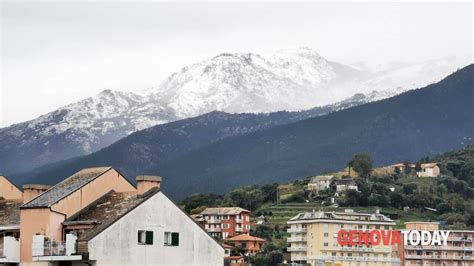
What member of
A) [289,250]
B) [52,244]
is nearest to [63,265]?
Answer: [52,244]

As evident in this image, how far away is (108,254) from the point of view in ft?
156

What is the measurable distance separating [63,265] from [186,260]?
232 inches

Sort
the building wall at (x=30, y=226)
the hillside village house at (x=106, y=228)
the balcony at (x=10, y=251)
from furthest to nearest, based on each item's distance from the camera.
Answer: the balcony at (x=10, y=251), the building wall at (x=30, y=226), the hillside village house at (x=106, y=228)

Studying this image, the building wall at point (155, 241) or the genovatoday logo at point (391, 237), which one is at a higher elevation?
the genovatoday logo at point (391, 237)

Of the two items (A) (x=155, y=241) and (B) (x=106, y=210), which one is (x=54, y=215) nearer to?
(B) (x=106, y=210)

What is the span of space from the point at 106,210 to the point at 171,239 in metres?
3.19

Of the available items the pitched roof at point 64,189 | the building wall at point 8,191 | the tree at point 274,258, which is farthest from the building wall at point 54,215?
the tree at point 274,258

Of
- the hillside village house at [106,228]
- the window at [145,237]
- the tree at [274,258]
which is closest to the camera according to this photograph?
the hillside village house at [106,228]

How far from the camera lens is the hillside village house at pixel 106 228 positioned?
1885 inches

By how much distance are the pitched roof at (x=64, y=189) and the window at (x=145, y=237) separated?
3815mm

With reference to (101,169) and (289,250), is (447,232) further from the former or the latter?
(101,169)

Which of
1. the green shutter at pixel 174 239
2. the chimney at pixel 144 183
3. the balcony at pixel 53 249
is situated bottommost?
the balcony at pixel 53 249

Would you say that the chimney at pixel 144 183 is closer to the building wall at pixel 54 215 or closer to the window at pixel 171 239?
the window at pixel 171 239

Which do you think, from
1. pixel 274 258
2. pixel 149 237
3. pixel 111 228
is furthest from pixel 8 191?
pixel 274 258
